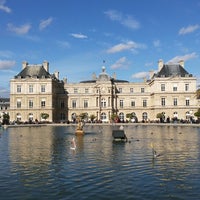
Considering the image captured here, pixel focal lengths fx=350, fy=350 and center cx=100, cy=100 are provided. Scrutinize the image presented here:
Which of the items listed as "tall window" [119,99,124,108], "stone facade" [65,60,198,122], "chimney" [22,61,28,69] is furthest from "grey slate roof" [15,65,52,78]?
"tall window" [119,99,124,108]

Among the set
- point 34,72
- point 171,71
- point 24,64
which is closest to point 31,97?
point 34,72

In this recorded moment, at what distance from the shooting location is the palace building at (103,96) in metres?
86.5

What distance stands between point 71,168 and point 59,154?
5.11 m

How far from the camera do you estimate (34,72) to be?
89.6 meters

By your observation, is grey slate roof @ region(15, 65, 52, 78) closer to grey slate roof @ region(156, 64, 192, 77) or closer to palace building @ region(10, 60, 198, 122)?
palace building @ region(10, 60, 198, 122)

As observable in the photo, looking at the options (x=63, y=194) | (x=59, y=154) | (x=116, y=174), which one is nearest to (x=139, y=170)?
(x=116, y=174)

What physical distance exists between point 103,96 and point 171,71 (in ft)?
60.3

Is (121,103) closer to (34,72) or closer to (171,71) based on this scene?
(171,71)

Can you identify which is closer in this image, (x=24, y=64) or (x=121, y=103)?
(x=24, y=64)

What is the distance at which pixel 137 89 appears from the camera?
A: 96062 millimetres

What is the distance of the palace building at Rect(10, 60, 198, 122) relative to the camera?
284ft

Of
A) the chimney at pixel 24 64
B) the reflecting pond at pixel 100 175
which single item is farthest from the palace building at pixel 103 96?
the reflecting pond at pixel 100 175

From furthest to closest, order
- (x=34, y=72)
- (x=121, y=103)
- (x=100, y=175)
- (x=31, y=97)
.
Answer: (x=121, y=103) < (x=34, y=72) < (x=31, y=97) < (x=100, y=175)

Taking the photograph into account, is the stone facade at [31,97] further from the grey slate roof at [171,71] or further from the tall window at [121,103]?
the grey slate roof at [171,71]
